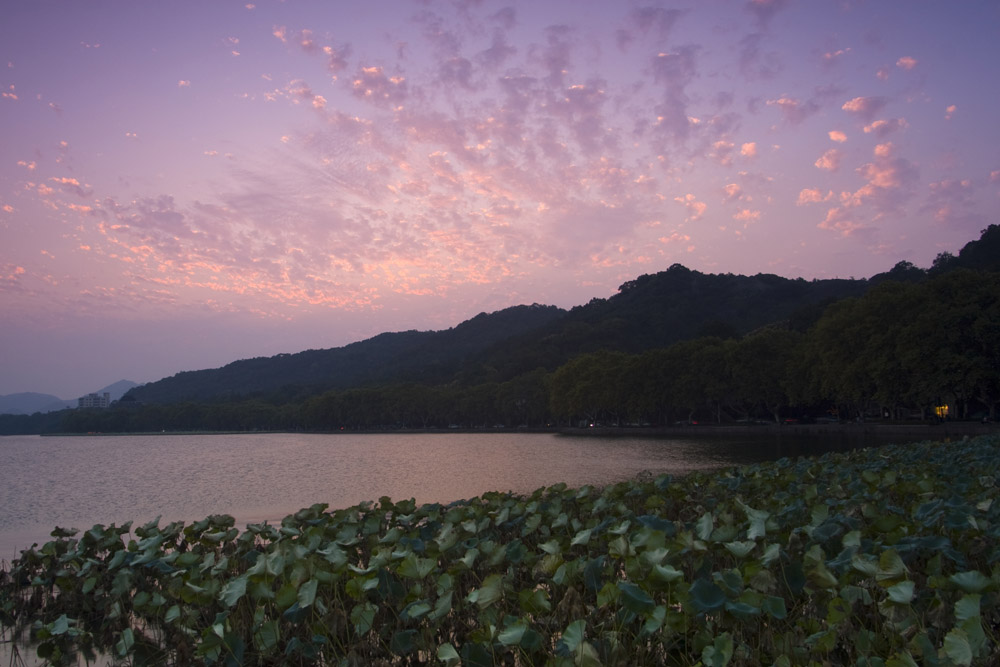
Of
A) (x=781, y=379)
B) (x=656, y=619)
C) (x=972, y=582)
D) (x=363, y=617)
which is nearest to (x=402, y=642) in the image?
(x=363, y=617)

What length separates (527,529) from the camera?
8.48m

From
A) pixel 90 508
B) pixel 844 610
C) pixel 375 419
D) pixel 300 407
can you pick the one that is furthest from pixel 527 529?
pixel 300 407

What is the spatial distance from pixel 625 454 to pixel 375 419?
90.9 metres

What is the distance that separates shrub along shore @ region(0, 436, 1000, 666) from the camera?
15.8 feet

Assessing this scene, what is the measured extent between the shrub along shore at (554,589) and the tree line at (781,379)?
40.7m

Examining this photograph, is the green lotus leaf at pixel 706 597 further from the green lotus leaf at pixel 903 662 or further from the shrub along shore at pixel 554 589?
the green lotus leaf at pixel 903 662

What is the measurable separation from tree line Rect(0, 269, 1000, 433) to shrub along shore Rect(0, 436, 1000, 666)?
134 ft

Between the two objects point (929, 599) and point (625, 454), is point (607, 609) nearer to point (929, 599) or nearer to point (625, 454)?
point (929, 599)

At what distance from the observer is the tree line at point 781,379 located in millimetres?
45375

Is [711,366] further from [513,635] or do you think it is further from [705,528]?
[513,635]

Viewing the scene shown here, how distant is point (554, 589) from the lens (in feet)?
21.8

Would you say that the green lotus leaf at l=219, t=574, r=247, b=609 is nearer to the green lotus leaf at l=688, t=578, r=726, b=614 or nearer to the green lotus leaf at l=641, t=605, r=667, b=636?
the green lotus leaf at l=641, t=605, r=667, b=636

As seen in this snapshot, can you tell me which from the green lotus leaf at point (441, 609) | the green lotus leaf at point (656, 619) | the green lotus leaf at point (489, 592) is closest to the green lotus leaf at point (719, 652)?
the green lotus leaf at point (656, 619)

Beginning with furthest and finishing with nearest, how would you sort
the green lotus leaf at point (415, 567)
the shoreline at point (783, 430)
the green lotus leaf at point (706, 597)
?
the shoreline at point (783, 430)
the green lotus leaf at point (415, 567)
the green lotus leaf at point (706, 597)
